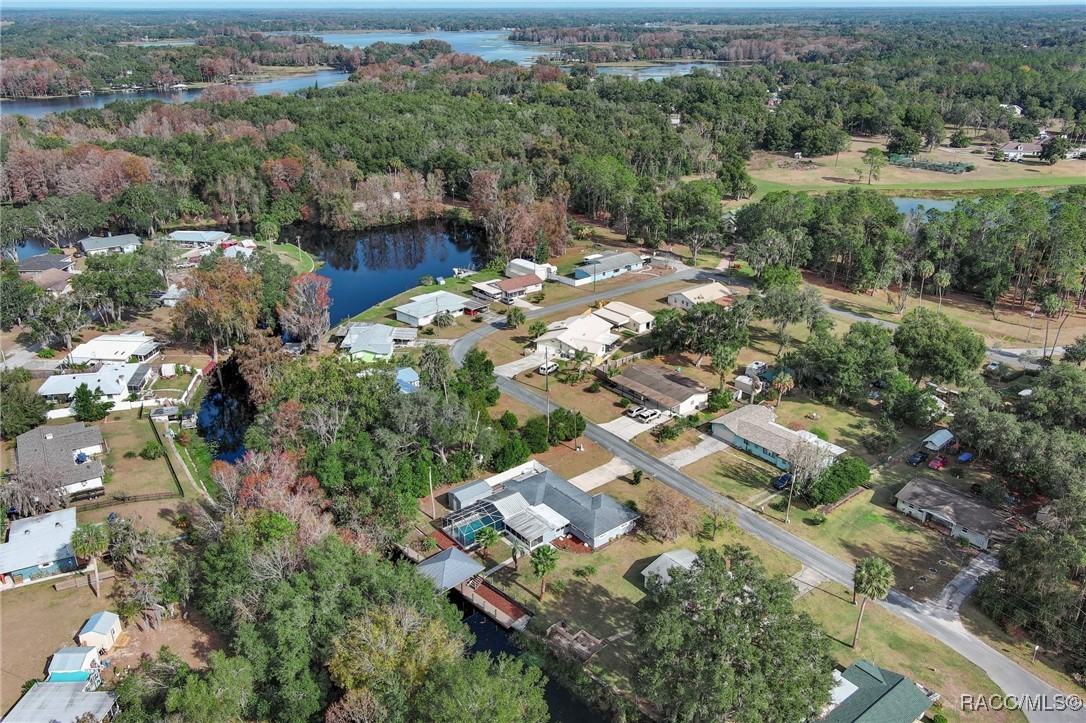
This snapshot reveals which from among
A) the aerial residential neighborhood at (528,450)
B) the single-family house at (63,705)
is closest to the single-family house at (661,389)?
the aerial residential neighborhood at (528,450)

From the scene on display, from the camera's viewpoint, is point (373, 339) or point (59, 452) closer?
point (59, 452)

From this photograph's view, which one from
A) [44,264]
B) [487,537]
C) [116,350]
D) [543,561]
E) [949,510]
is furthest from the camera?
[44,264]

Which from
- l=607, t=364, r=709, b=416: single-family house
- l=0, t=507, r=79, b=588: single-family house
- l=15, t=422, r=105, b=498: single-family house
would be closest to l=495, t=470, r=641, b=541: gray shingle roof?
l=607, t=364, r=709, b=416: single-family house

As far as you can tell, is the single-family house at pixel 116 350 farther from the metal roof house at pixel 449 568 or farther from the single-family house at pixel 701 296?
the single-family house at pixel 701 296

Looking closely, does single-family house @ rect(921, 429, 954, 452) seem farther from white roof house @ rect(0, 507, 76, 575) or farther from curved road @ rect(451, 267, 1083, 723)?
white roof house @ rect(0, 507, 76, 575)

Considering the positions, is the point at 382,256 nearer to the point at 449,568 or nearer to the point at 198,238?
the point at 198,238

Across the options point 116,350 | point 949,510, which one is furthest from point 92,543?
point 949,510
